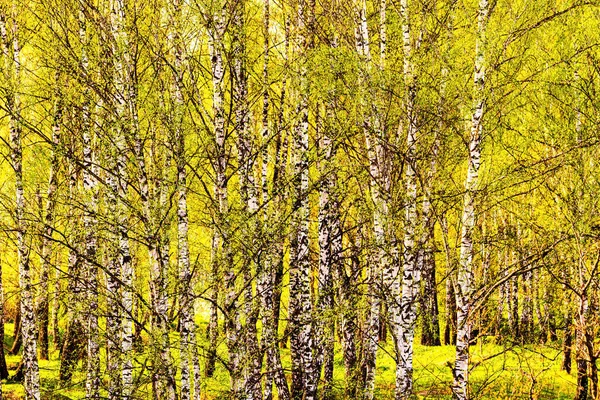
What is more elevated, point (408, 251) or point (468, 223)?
point (468, 223)

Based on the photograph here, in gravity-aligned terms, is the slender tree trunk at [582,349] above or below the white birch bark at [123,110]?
below

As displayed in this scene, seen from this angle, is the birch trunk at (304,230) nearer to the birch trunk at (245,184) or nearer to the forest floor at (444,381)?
the birch trunk at (245,184)

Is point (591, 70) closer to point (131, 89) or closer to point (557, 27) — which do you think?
point (557, 27)

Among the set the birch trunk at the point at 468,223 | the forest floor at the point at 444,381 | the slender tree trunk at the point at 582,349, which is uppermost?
the birch trunk at the point at 468,223

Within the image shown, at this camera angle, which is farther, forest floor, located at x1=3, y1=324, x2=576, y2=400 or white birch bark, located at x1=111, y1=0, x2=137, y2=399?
forest floor, located at x1=3, y1=324, x2=576, y2=400

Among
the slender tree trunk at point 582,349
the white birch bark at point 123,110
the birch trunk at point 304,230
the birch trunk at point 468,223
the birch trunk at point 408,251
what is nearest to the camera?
the white birch bark at point 123,110

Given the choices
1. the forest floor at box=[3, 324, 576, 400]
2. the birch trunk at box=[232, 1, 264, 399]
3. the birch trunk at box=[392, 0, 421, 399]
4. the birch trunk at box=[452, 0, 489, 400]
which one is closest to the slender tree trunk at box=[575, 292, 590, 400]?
the forest floor at box=[3, 324, 576, 400]

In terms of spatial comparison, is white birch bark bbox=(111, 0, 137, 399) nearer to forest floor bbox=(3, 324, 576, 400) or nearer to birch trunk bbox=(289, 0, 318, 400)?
birch trunk bbox=(289, 0, 318, 400)

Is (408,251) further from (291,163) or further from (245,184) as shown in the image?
(245,184)

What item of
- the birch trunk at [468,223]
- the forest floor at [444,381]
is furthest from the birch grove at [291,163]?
the forest floor at [444,381]

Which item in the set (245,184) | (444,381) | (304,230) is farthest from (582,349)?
(245,184)

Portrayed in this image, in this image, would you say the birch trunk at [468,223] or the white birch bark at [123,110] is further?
the birch trunk at [468,223]

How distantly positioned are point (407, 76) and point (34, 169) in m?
11.2

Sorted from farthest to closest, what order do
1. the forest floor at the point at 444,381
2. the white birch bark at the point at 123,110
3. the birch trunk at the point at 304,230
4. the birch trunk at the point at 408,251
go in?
the forest floor at the point at 444,381 < the birch trunk at the point at 304,230 < the birch trunk at the point at 408,251 < the white birch bark at the point at 123,110
